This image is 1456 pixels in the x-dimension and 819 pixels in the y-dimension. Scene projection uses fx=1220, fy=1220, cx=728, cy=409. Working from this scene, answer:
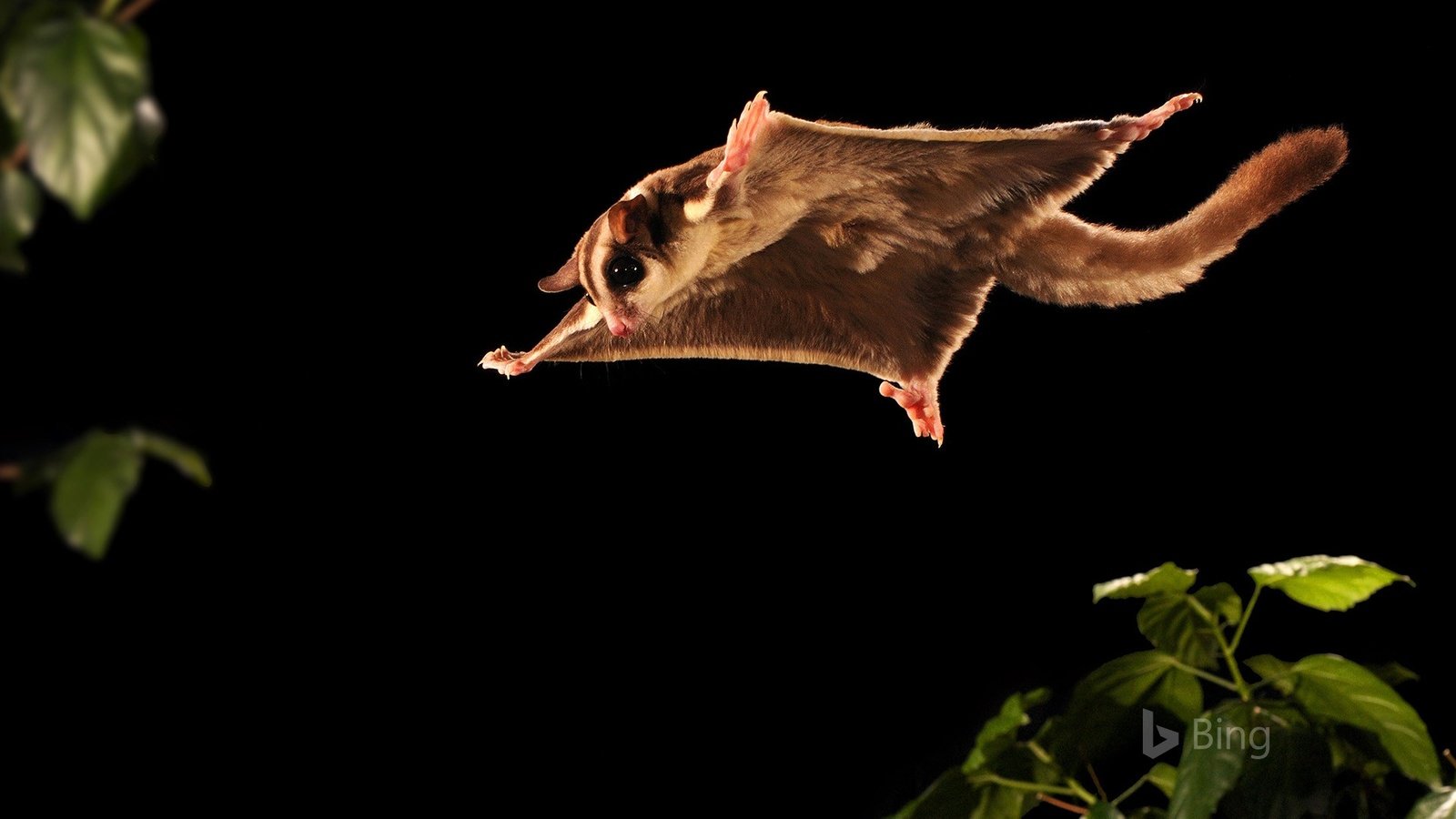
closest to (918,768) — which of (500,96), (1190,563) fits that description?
(1190,563)

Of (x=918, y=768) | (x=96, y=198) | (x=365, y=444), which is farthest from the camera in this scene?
(x=918, y=768)

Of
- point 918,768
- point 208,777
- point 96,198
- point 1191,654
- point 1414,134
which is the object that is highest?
point 1414,134

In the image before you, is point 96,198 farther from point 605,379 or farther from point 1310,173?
point 1310,173

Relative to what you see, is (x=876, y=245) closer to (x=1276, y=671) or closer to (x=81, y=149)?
(x=1276, y=671)

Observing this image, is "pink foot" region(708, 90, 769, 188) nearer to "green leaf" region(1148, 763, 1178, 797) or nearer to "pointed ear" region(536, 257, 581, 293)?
"pointed ear" region(536, 257, 581, 293)

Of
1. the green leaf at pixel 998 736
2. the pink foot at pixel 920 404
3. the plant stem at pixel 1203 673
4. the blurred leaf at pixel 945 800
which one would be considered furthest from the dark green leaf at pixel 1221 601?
the pink foot at pixel 920 404

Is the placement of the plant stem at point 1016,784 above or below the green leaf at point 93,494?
below

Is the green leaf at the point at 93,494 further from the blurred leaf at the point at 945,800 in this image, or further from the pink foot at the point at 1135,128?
the pink foot at the point at 1135,128

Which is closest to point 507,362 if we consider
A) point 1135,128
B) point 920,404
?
point 920,404
